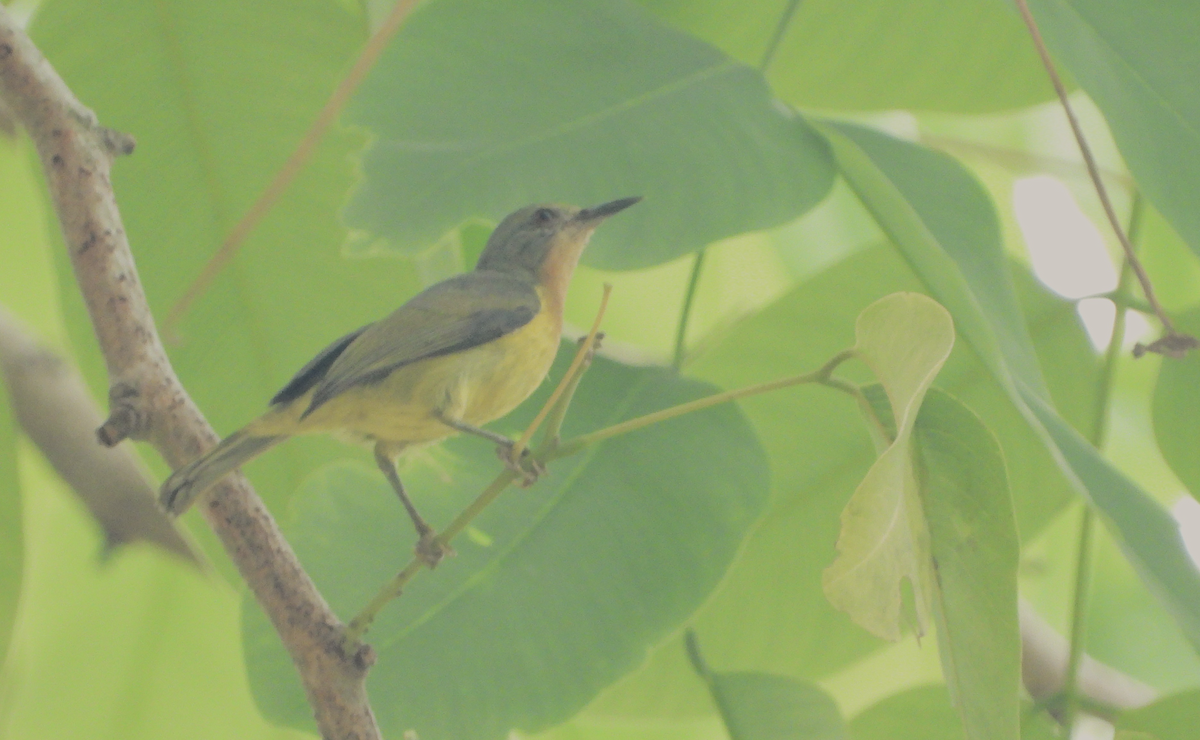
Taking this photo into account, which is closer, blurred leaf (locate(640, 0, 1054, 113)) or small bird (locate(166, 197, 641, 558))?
small bird (locate(166, 197, 641, 558))

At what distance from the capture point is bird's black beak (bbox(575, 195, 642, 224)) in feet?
4.04

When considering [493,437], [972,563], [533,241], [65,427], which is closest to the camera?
[972,563]

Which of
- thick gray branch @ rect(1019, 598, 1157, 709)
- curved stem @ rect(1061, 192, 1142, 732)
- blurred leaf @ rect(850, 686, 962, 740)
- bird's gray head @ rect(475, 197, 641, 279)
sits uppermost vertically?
bird's gray head @ rect(475, 197, 641, 279)

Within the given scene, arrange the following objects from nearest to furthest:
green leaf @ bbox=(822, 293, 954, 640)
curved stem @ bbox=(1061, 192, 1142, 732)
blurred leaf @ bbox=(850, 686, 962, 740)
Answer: green leaf @ bbox=(822, 293, 954, 640) < curved stem @ bbox=(1061, 192, 1142, 732) < blurred leaf @ bbox=(850, 686, 962, 740)

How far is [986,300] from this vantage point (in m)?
1.08

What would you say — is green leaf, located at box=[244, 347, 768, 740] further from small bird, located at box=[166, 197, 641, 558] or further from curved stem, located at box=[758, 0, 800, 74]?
curved stem, located at box=[758, 0, 800, 74]

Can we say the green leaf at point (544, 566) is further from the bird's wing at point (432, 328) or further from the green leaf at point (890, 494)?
the green leaf at point (890, 494)

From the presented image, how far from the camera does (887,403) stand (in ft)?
3.07

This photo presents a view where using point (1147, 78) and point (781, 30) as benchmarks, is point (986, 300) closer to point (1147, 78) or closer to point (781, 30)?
point (1147, 78)

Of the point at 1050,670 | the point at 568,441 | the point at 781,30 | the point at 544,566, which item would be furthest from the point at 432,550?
the point at 1050,670

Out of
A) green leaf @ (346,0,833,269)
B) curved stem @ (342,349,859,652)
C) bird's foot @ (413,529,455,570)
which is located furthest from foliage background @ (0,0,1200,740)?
bird's foot @ (413,529,455,570)

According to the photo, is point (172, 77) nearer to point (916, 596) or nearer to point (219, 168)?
point (219, 168)

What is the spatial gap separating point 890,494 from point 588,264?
533 mm

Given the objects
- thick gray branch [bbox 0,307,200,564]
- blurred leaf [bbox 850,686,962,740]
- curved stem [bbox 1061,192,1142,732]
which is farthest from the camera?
thick gray branch [bbox 0,307,200,564]
